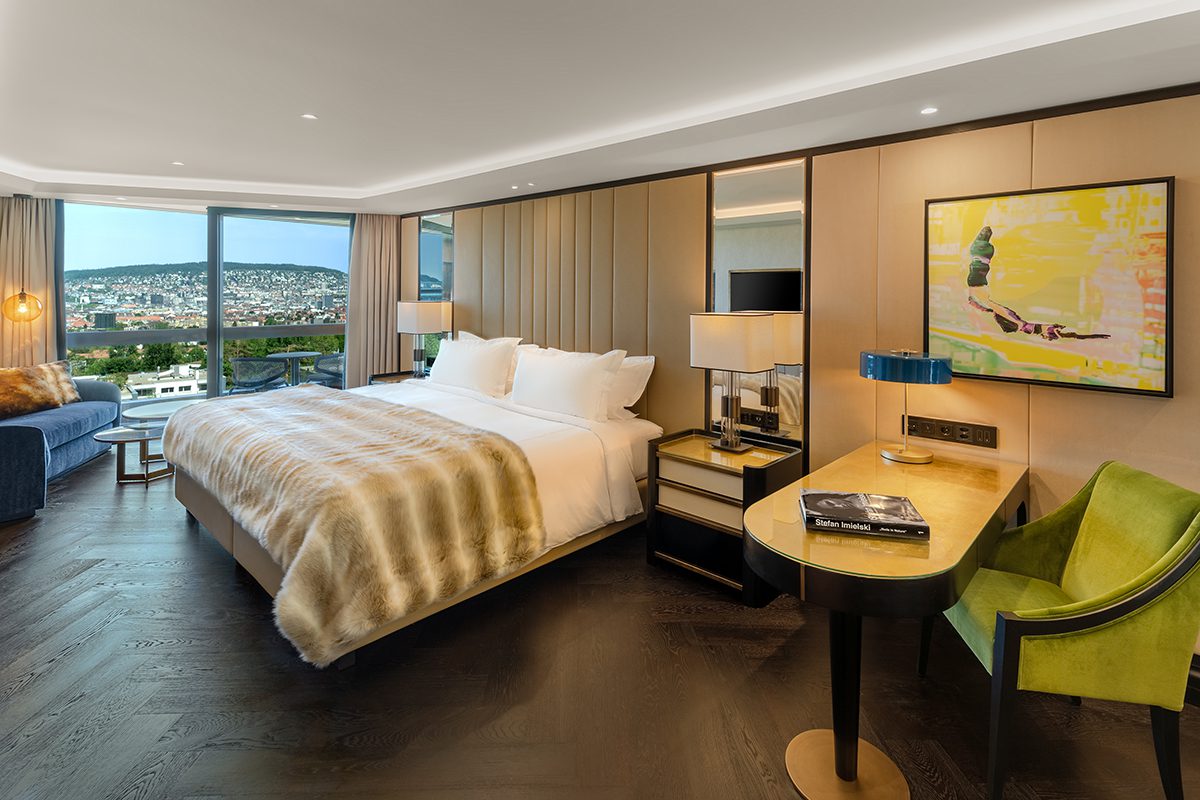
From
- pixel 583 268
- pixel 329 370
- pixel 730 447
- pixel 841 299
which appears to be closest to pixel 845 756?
pixel 730 447

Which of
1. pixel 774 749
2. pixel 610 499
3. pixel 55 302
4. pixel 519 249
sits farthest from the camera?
pixel 55 302

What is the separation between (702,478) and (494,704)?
57.1 inches

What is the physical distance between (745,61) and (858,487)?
1.88 metres

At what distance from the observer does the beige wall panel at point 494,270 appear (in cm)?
509

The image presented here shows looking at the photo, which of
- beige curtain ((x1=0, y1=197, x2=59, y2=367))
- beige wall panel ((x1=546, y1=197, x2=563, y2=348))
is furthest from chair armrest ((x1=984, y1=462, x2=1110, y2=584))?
beige curtain ((x1=0, y1=197, x2=59, y2=367))

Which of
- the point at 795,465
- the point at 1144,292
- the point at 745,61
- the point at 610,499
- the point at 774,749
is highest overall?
the point at 745,61

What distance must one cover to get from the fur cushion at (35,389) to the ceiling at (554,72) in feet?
5.88

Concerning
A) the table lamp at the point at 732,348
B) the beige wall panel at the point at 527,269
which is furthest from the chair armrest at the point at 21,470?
the table lamp at the point at 732,348

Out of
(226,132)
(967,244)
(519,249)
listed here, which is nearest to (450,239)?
(519,249)

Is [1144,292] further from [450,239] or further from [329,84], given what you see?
[450,239]

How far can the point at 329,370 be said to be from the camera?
21.1 ft

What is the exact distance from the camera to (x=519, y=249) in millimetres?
4934

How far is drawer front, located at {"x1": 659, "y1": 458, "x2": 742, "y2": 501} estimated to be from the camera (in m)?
2.90

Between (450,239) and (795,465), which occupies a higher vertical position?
(450,239)
